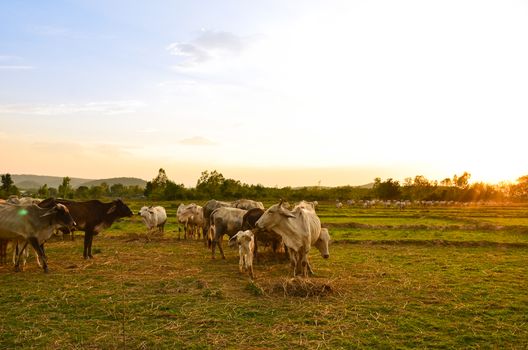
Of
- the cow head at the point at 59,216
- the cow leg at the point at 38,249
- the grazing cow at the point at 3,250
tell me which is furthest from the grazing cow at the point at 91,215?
the cow leg at the point at 38,249

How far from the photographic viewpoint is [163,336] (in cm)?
724

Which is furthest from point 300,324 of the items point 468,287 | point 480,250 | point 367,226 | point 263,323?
point 367,226

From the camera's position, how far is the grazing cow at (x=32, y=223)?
496 inches

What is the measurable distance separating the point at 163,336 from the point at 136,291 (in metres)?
3.46

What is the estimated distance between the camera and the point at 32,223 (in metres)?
13.0

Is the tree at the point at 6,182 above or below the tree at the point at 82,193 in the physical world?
above

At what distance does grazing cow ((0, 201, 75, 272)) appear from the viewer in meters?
12.6

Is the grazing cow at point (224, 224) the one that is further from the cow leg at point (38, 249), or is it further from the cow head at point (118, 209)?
the cow leg at point (38, 249)

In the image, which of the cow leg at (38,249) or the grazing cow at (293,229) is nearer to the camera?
the grazing cow at (293,229)

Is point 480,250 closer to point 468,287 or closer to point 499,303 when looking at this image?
point 468,287

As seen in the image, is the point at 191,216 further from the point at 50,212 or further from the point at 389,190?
the point at 389,190

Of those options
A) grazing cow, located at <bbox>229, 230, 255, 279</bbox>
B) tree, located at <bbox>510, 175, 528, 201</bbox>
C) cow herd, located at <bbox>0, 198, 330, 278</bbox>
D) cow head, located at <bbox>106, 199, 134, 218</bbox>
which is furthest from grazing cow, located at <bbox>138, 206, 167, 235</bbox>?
tree, located at <bbox>510, 175, 528, 201</bbox>

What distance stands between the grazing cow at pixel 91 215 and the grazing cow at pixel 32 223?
1950mm

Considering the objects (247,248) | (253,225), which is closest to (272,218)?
(247,248)
